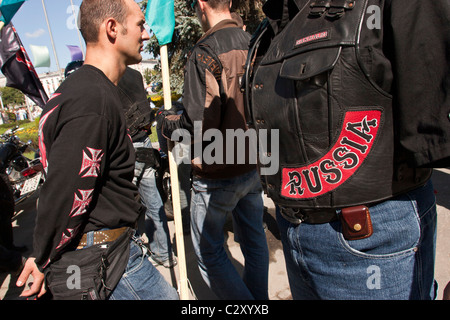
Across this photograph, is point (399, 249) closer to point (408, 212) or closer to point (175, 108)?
point (408, 212)

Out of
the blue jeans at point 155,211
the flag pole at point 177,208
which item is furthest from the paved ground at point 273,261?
the flag pole at point 177,208

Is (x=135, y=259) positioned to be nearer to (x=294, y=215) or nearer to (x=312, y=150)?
(x=294, y=215)

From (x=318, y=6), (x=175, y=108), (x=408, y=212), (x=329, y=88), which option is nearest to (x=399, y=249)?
(x=408, y=212)

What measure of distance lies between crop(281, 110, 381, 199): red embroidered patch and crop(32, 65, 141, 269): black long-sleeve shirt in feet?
2.73

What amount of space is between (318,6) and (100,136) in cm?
97

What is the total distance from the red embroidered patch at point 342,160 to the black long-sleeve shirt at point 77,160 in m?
0.83

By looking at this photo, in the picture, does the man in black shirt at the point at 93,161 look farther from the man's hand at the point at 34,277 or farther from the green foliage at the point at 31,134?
the green foliage at the point at 31,134

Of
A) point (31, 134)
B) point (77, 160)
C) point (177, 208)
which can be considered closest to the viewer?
point (77, 160)

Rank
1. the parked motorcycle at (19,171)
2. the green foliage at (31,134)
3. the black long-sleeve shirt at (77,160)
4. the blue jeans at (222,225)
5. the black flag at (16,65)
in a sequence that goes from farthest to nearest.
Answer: the green foliage at (31,134) < the parked motorcycle at (19,171) < the black flag at (16,65) < the blue jeans at (222,225) < the black long-sleeve shirt at (77,160)

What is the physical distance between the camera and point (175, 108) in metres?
2.38

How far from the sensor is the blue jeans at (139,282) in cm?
147

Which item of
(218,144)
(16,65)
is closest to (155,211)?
(218,144)

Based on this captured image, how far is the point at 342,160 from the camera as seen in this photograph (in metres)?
0.93

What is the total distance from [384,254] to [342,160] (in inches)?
12.5
